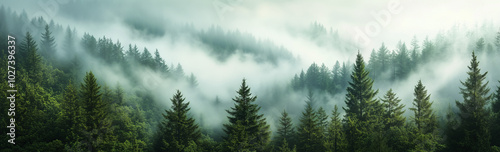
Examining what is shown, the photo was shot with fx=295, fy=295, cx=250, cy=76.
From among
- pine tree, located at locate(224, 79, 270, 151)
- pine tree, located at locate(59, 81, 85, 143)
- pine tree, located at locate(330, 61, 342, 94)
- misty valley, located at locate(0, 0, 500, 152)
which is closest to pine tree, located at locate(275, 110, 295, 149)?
misty valley, located at locate(0, 0, 500, 152)

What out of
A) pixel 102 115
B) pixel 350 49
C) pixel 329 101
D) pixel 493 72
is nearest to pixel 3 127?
pixel 102 115

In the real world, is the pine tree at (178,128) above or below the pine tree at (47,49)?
below

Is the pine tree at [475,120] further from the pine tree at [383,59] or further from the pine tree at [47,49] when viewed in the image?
the pine tree at [47,49]

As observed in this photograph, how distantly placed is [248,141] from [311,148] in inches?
441

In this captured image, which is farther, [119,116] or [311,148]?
[119,116]

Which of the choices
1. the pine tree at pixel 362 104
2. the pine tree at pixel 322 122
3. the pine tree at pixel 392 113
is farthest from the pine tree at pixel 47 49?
the pine tree at pixel 392 113

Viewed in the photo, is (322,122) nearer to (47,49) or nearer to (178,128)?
(178,128)

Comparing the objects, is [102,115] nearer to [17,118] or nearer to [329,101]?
[17,118]

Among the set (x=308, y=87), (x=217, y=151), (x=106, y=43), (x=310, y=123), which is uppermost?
(x=106, y=43)

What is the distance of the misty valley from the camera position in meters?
34.8

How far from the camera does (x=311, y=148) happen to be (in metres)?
41.7

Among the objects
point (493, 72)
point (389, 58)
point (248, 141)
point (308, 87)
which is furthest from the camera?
point (308, 87)

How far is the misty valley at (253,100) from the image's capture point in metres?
34.8

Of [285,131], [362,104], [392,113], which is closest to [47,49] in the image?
[285,131]
